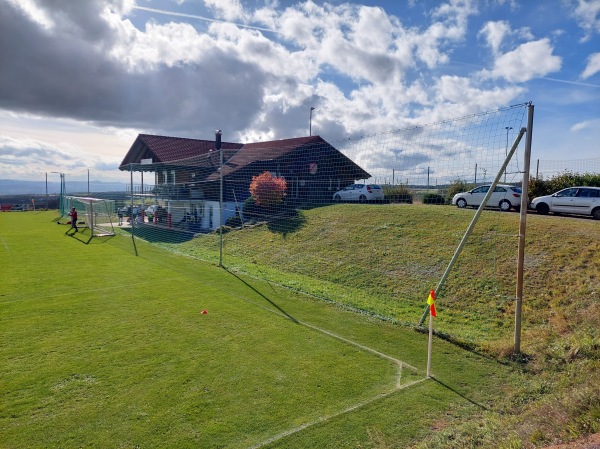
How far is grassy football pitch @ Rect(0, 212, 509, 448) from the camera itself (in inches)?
137

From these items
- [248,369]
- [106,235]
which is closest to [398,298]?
[248,369]

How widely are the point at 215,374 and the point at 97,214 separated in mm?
21120

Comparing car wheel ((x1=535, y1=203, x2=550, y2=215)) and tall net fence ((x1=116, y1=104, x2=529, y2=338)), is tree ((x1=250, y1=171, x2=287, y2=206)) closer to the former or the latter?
tall net fence ((x1=116, y1=104, x2=529, y2=338))

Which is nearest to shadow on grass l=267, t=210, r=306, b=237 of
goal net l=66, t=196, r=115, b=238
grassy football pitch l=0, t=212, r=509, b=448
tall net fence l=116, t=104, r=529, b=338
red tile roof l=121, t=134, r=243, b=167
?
tall net fence l=116, t=104, r=529, b=338

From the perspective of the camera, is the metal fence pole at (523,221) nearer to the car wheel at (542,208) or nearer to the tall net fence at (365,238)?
the tall net fence at (365,238)

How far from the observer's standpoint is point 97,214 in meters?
22.5

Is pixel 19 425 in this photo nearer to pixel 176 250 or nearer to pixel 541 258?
pixel 541 258

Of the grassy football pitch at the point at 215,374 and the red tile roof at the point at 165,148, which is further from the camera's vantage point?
the red tile roof at the point at 165,148

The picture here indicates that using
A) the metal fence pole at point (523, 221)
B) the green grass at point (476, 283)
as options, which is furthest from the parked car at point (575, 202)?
the metal fence pole at point (523, 221)

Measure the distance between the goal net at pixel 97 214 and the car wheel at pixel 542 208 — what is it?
1813 centimetres

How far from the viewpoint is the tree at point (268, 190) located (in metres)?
15.1

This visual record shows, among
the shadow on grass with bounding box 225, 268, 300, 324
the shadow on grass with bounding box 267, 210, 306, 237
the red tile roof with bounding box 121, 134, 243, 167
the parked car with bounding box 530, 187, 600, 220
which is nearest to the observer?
the shadow on grass with bounding box 225, 268, 300, 324

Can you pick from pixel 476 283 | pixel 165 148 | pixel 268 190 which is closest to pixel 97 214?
pixel 165 148

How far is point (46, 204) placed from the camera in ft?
132
